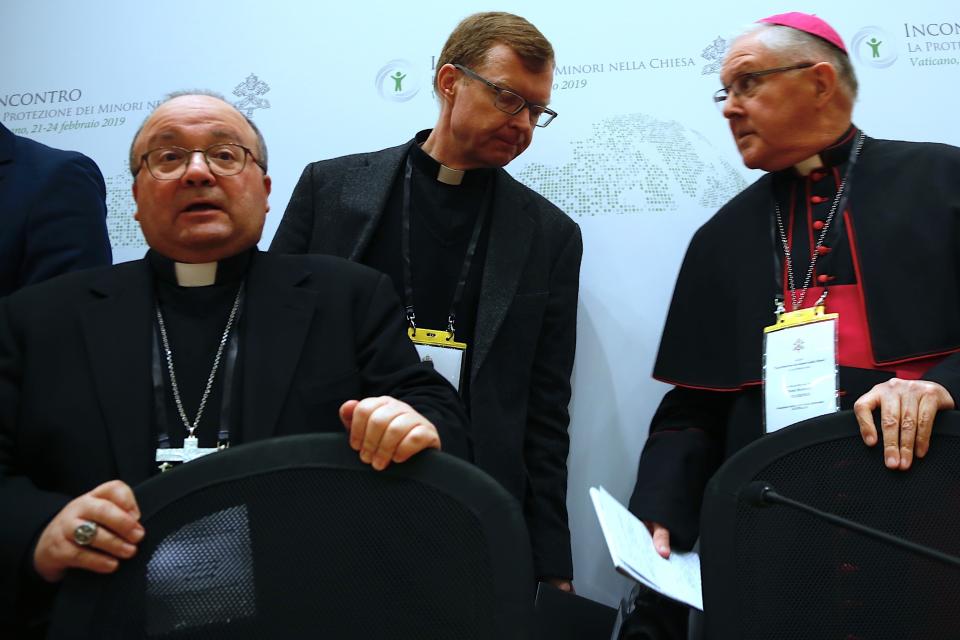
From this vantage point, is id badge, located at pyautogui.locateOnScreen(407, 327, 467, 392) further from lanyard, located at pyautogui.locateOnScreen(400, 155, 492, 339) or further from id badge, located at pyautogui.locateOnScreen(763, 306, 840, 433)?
id badge, located at pyautogui.locateOnScreen(763, 306, 840, 433)

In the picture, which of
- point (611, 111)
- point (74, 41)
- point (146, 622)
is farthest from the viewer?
point (74, 41)

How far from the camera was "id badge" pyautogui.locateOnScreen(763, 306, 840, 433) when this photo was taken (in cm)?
215

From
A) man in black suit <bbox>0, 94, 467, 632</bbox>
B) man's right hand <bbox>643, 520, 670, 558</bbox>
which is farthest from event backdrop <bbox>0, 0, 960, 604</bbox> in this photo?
man in black suit <bbox>0, 94, 467, 632</bbox>

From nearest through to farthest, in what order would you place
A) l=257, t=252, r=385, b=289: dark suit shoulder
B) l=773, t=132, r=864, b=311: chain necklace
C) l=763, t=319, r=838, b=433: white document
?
l=257, t=252, r=385, b=289: dark suit shoulder < l=763, t=319, r=838, b=433: white document < l=773, t=132, r=864, b=311: chain necklace

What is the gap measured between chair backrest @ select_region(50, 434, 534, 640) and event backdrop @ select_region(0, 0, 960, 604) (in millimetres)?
1515

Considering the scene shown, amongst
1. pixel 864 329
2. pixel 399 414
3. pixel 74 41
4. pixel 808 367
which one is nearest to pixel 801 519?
pixel 399 414

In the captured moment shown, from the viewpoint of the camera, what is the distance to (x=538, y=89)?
2.75 m

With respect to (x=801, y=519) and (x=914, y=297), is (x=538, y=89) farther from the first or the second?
(x=801, y=519)

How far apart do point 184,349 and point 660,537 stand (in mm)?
1139

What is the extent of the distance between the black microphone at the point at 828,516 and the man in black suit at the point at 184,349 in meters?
0.50

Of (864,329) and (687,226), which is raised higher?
(687,226)

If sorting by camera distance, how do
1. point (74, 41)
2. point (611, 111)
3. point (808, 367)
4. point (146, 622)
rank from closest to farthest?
point (146, 622) < point (808, 367) < point (611, 111) < point (74, 41)

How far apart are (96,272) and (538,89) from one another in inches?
53.9

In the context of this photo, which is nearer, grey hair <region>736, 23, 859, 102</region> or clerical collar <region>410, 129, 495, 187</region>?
grey hair <region>736, 23, 859, 102</region>
